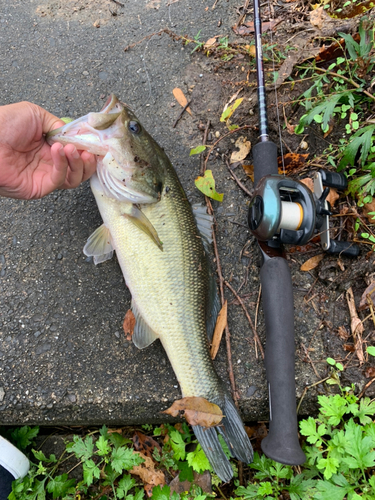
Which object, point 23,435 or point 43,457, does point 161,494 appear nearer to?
point 43,457

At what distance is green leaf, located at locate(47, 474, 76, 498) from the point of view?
7.77 feet

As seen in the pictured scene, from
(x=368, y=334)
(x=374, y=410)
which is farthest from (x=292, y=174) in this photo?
(x=374, y=410)

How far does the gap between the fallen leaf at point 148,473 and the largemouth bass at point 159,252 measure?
0.57m

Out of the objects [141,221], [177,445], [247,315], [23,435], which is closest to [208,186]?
[141,221]

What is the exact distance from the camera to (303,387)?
2459 mm

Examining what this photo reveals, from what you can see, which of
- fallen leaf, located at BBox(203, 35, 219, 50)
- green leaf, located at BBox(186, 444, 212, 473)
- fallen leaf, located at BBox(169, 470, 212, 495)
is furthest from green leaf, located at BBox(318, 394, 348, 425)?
fallen leaf, located at BBox(203, 35, 219, 50)

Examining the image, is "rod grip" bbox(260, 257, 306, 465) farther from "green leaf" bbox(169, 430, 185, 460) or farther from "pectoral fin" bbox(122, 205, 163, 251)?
"pectoral fin" bbox(122, 205, 163, 251)

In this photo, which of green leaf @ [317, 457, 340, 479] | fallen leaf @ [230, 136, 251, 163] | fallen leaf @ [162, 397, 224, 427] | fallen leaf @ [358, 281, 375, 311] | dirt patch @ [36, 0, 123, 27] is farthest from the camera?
dirt patch @ [36, 0, 123, 27]

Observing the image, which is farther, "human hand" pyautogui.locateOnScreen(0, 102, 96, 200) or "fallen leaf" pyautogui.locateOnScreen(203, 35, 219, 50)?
"fallen leaf" pyautogui.locateOnScreen(203, 35, 219, 50)

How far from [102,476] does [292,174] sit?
9.59ft

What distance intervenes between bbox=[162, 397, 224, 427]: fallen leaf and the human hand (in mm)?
1777

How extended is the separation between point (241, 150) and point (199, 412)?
2.18 meters

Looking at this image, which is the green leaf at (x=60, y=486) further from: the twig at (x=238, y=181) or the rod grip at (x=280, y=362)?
the twig at (x=238, y=181)

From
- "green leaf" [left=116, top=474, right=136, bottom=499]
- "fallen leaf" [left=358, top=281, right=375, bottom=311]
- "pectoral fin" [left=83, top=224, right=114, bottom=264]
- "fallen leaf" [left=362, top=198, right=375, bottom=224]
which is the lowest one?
"green leaf" [left=116, top=474, right=136, bottom=499]
